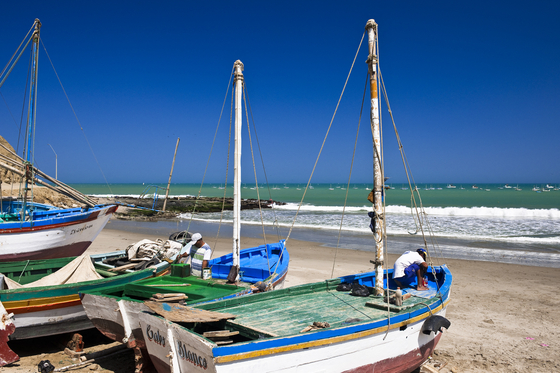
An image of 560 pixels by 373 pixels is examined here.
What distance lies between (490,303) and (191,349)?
10056mm

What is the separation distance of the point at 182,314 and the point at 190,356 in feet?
2.45

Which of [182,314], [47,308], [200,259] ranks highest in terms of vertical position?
[182,314]

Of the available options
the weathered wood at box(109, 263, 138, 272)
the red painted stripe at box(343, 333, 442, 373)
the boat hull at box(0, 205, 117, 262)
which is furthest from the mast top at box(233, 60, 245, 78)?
the boat hull at box(0, 205, 117, 262)

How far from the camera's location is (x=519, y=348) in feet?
25.9

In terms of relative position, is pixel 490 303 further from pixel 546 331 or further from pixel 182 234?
pixel 182 234

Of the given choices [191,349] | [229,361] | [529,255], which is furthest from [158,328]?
[529,255]

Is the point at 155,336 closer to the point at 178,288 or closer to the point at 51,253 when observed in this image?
the point at 178,288

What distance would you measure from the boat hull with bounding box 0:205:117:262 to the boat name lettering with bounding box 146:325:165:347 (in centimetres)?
1015

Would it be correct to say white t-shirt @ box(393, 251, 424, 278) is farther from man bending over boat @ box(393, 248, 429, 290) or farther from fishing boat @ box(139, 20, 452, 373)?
fishing boat @ box(139, 20, 452, 373)

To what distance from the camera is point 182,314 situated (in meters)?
5.10

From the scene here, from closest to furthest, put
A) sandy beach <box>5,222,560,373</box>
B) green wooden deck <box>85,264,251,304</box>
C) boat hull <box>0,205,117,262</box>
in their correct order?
green wooden deck <box>85,264,251,304</box> < sandy beach <box>5,222,560,373</box> < boat hull <box>0,205,117,262</box>

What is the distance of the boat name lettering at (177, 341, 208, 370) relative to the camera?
4234 mm

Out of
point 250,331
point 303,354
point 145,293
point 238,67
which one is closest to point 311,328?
point 303,354

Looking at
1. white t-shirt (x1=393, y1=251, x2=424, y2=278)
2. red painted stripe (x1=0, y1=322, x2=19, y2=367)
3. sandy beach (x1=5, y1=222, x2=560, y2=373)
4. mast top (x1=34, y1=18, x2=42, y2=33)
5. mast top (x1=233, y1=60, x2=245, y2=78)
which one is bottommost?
sandy beach (x1=5, y1=222, x2=560, y2=373)
